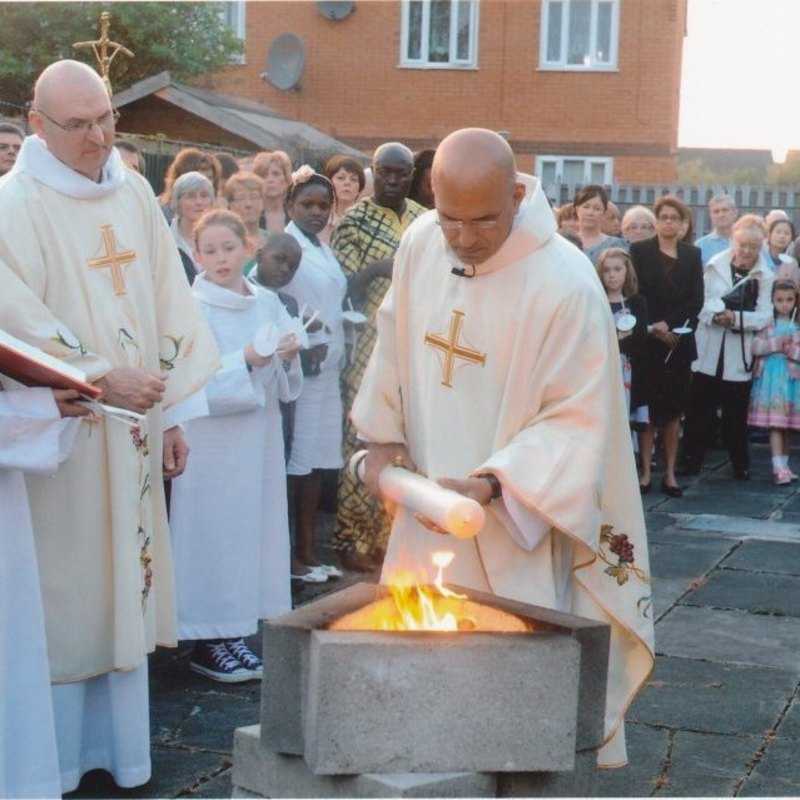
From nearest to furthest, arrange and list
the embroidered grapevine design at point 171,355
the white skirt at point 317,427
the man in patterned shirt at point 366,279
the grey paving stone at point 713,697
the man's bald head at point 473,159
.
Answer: the man's bald head at point 473,159, the embroidered grapevine design at point 171,355, the grey paving stone at point 713,697, the white skirt at point 317,427, the man in patterned shirt at point 366,279

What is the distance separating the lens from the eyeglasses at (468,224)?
3916 millimetres

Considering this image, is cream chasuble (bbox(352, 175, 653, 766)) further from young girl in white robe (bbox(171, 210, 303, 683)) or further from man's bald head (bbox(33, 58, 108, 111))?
young girl in white robe (bbox(171, 210, 303, 683))

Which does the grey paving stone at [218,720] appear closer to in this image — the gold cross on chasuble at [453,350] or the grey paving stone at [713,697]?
the grey paving stone at [713,697]

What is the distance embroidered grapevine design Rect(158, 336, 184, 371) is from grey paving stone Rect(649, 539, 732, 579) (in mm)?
4060

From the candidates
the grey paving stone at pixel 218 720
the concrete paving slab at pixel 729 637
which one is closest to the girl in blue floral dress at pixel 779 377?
the concrete paving slab at pixel 729 637

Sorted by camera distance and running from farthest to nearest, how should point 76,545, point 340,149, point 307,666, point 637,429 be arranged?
point 340,149
point 637,429
point 76,545
point 307,666

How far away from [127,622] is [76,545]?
29 cm

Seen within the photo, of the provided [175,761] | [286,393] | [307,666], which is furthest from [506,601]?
[286,393]

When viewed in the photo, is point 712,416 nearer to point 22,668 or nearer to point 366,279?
point 366,279

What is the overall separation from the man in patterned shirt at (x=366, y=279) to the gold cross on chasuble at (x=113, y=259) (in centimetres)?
330

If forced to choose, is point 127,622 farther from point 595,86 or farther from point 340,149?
point 595,86

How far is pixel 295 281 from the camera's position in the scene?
826cm

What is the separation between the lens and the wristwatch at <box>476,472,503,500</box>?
155 inches

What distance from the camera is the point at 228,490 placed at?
6.64m
